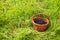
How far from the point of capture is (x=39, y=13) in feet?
12.4

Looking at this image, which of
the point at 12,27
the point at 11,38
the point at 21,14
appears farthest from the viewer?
the point at 21,14

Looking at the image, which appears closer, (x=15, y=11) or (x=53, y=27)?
(x=53, y=27)

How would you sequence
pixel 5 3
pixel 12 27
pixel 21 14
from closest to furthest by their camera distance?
pixel 12 27
pixel 21 14
pixel 5 3

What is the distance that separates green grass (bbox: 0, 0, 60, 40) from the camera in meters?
3.28

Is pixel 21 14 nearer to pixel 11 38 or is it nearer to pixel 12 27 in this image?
pixel 12 27

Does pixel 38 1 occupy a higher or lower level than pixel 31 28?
higher

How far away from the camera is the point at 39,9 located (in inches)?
154

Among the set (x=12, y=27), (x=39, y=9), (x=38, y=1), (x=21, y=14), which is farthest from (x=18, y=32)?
(x=38, y=1)

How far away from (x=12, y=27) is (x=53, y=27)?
758 mm

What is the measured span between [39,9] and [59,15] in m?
0.43

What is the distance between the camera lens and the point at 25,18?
370 cm

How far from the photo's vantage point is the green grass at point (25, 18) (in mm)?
3281

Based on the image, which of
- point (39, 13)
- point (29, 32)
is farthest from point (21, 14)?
point (29, 32)

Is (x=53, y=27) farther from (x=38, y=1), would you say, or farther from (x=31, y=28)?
(x=38, y=1)
